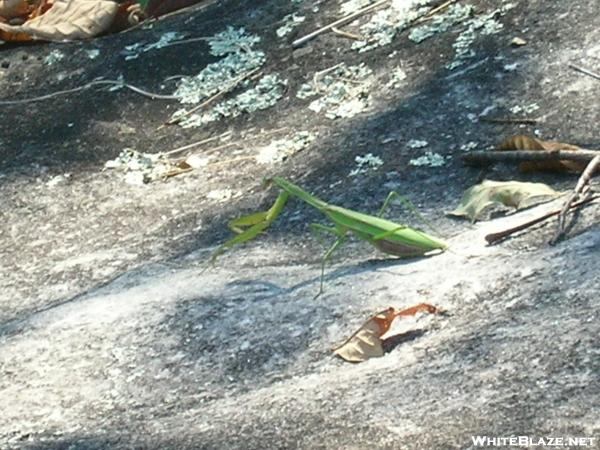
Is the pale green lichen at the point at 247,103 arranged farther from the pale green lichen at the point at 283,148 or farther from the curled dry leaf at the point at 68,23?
the curled dry leaf at the point at 68,23

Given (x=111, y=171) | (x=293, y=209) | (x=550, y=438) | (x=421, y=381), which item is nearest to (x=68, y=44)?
(x=111, y=171)

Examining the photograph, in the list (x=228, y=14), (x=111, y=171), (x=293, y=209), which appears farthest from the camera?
(x=228, y=14)

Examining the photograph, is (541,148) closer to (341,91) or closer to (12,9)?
(341,91)

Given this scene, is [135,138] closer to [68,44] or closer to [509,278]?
[68,44]

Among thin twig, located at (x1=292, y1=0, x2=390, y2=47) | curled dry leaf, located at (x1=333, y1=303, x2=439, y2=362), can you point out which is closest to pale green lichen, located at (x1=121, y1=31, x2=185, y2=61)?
thin twig, located at (x1=292, y1=0, x2=390, y2=47)

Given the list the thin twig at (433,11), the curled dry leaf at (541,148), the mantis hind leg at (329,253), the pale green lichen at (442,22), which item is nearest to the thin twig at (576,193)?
the curled dry leaf at (541,148)

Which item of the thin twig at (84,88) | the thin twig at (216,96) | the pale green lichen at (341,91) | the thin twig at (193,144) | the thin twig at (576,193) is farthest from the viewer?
the thin twig at (84,88)

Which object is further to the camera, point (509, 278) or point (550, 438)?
point (509, 278)

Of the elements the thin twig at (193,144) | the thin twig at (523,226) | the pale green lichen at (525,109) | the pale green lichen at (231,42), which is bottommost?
the thin twig at (193,144)
